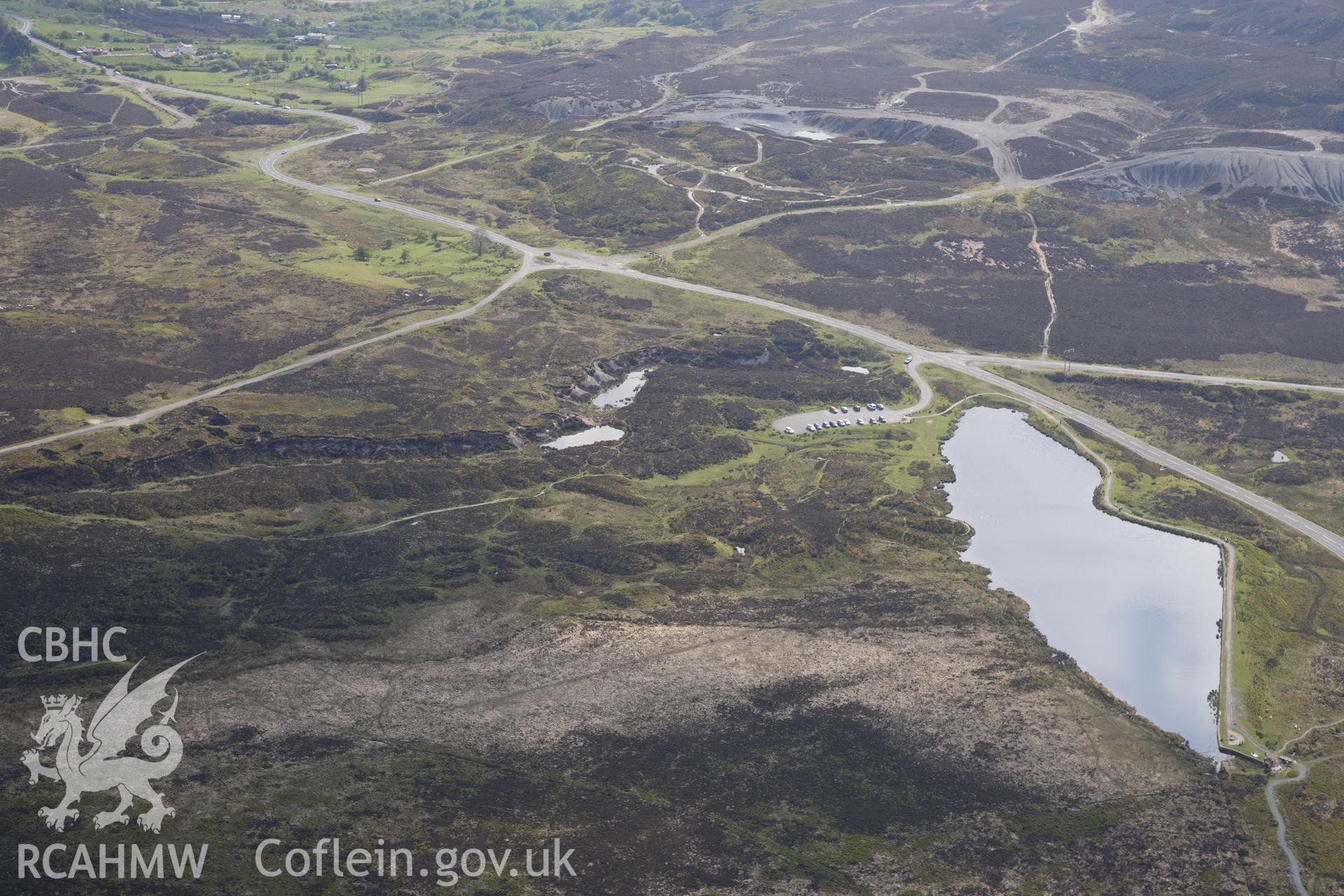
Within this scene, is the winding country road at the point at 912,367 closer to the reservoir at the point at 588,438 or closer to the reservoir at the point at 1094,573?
the reservoir at the point at 1094,573

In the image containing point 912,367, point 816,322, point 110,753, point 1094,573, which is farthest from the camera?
point 816,322

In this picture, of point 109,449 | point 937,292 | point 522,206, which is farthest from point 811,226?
point 109,449

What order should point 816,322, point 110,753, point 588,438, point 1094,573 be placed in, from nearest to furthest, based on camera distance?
point 110,753
point 1094,573
point 588,438
point 816,322

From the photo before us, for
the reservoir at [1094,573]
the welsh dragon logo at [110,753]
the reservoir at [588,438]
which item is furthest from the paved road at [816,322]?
the welsh dragon logo at [110,753]

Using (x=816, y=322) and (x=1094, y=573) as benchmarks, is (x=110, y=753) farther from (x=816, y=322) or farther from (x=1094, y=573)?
(x=816, y=322)

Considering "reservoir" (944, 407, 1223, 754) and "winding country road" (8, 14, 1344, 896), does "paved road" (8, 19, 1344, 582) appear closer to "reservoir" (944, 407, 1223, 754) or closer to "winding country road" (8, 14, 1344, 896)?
"winding country road" (8, 14, 1344, 896)

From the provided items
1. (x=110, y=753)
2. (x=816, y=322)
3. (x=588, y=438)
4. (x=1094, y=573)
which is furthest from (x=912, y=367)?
(x=110, y=753)

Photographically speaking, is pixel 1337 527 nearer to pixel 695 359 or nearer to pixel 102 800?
pixel 695 359
